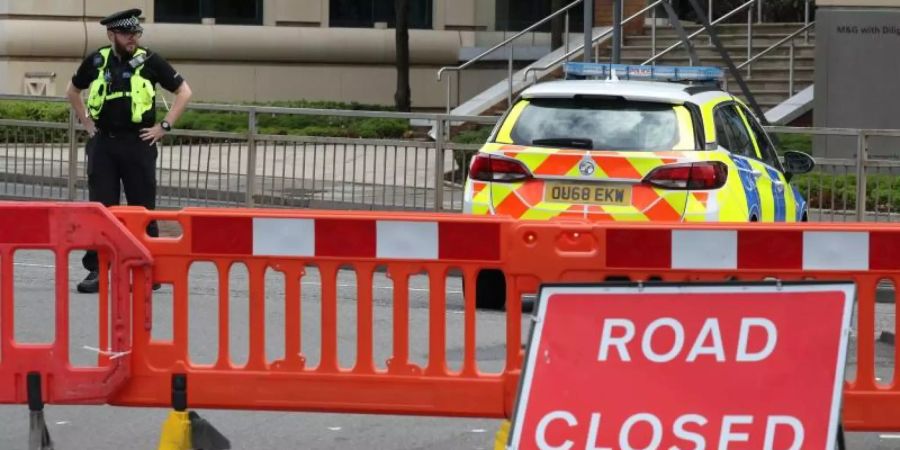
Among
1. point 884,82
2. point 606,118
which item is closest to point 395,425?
point 606,118

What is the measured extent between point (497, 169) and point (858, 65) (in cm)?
1261

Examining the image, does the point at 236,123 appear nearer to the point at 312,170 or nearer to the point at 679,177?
the point at 312,170

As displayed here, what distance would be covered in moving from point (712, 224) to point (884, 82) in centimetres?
1649

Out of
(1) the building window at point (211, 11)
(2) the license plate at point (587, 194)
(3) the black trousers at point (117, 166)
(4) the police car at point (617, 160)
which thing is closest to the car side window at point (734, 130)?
(4) the police car at point (617, 160)

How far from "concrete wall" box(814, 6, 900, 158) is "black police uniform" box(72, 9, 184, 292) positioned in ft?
41.5

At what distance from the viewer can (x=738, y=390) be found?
223 inches

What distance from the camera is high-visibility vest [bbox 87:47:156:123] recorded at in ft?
37.6

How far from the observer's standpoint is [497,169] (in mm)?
10914

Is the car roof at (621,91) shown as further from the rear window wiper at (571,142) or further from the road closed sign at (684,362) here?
the road closed sign at (684,362)

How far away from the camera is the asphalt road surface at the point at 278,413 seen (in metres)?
7.77

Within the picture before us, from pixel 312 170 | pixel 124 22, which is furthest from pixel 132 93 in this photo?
pixel 312 170

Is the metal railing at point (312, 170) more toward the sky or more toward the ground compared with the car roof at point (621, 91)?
more toward the ground

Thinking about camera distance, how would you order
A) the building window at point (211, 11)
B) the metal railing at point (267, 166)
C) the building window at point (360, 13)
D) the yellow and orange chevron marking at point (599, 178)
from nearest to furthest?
the yellow and orange chevron marking at point (599, 178)
the metal railing at point (267, 166)
the building window at point (211, 11)
the building window at point (360, 13)

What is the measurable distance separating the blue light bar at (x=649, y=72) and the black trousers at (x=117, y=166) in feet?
9.36
